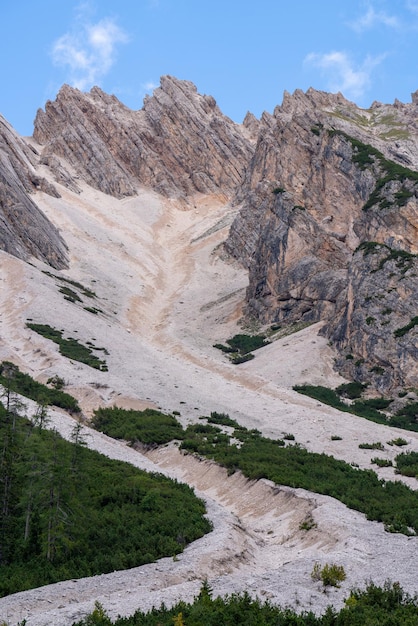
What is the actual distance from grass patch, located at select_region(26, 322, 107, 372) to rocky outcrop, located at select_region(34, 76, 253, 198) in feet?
303

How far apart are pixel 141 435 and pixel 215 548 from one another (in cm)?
1843

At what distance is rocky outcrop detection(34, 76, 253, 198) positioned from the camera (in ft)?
497

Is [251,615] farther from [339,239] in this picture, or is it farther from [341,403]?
[339,239]

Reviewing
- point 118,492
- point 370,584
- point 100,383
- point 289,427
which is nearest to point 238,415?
point 289,427

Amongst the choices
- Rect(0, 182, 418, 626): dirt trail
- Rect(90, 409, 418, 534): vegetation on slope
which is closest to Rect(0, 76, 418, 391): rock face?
Rect(0, 182, 418, 626): dirt trail

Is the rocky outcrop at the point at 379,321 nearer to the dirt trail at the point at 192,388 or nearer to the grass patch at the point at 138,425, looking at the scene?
the dirt trail at the point at 192,388

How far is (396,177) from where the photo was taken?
78750mm

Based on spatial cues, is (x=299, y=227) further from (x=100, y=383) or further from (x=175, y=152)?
(x=175, y=152)

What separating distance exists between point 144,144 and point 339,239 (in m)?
91.6

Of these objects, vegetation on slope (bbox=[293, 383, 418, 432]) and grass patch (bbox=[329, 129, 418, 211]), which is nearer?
vegetation on slope (bbox=[293, 383, 418, 432])

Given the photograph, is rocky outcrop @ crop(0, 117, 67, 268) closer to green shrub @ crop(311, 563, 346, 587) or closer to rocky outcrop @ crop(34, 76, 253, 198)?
rocky outcrop @ crop(34, 76, 253, 198)

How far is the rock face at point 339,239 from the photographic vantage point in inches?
2434

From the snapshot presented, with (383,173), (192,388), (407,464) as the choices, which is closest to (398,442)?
(407,464)

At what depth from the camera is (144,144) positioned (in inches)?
6339
